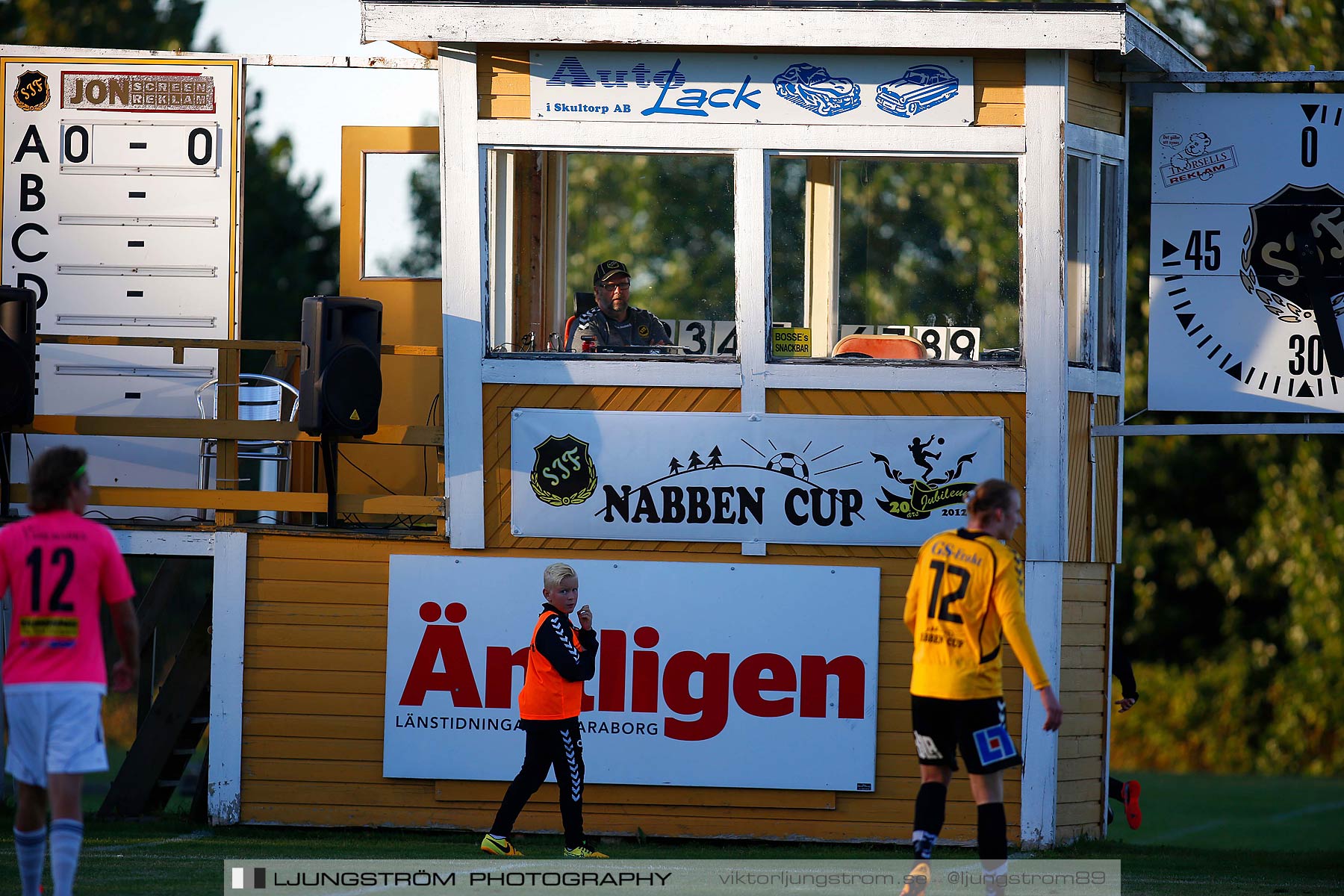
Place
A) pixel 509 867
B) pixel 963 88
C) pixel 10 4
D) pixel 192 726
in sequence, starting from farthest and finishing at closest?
1. pixel 10 4
2. pixel 192 726
3. pixel 963 88
4. pixel 509 867

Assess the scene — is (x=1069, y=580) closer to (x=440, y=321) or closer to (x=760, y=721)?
(x=760, y=721)

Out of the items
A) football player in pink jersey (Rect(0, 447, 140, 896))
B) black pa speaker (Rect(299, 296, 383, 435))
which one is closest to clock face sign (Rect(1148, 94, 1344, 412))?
black pa speaker (Rect(299, 296, 383, 435))

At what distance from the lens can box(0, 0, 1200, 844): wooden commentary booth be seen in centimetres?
1057

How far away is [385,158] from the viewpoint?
12.5 m

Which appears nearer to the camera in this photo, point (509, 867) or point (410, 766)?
point (509, 867)

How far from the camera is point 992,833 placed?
6969mm

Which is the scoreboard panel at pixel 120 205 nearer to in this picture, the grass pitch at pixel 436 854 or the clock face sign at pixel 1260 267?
the grass pitch at pixel 436 854

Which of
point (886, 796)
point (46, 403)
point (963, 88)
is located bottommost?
point (886, 796)

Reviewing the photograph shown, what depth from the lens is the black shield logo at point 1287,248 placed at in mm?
10898

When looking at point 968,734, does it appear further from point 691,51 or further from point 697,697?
point 691,51

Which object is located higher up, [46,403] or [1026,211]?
[1026,211]

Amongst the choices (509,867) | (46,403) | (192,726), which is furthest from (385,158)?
(509,867)

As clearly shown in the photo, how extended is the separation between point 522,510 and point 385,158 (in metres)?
3.36

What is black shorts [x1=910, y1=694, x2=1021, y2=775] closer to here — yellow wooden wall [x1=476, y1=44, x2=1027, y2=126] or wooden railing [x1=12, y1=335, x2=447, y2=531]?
wooden railing [x1=12, y1=335, x2=447, y2=531]
